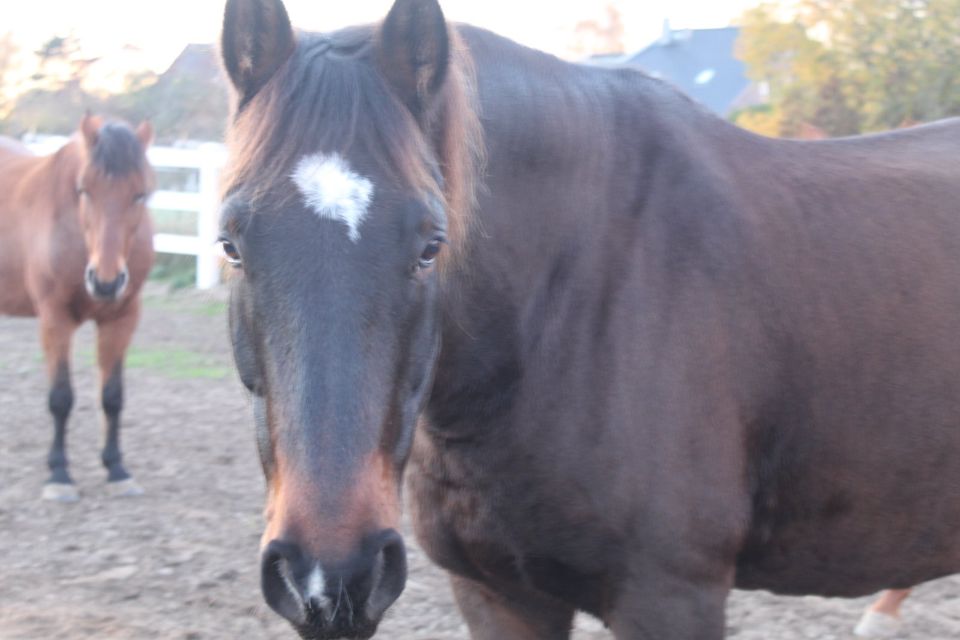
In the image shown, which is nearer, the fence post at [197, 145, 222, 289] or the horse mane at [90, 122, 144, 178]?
the horse mane at [90, 122, 144, 178]

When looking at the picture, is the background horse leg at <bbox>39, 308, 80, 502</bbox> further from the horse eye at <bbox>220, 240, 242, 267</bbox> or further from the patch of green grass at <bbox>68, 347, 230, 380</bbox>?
the horse eye at <bbox>220, 240, 242, 267</bbox>

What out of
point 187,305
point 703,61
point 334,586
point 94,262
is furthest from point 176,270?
point 703,61

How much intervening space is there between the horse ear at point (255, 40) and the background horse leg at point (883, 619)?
3.22 m

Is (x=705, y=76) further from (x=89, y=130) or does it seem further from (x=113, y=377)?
(x=113, y=377)

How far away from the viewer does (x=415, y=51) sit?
7.24 ft

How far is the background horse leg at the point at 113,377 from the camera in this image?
6035mm

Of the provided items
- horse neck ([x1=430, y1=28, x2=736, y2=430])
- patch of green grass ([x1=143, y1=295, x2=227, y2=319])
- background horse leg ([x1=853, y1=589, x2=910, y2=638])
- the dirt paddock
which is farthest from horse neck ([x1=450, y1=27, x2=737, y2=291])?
patch of green grass ([x1=143, y1=295, x2=227, y2=319])

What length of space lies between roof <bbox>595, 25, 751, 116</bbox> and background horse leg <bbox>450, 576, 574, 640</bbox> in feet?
138

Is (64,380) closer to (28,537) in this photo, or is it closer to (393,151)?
(28,537)

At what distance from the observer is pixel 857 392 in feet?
8.50

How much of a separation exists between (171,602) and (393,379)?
277cm

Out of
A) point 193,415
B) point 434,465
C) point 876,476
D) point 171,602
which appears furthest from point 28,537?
point 876,476

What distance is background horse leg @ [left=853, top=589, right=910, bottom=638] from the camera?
13.2ft

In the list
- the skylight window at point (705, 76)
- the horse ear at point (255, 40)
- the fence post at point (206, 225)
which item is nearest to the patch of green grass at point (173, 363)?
the fence post at point (206, 225)
